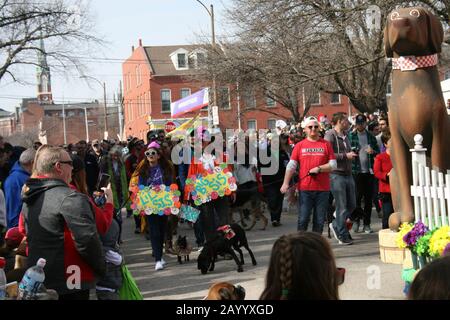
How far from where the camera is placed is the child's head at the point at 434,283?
8.84ft

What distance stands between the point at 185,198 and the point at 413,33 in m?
4.45

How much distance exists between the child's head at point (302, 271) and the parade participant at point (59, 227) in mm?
2094

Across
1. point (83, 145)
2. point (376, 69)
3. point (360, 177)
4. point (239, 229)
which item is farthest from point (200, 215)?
point (376, 69)

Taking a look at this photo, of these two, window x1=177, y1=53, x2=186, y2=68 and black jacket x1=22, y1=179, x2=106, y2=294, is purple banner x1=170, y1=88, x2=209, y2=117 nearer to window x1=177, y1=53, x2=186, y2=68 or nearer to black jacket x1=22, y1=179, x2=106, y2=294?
black jacket x1=22, y1=179, x2=106, y2=294

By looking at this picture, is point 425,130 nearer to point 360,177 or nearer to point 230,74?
point 360,177

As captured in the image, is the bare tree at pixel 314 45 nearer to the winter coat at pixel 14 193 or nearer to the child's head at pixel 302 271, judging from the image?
the winter coat at pixel 14 193

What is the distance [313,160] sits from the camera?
9758 mm

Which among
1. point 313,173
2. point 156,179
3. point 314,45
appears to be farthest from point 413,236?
point 314,45

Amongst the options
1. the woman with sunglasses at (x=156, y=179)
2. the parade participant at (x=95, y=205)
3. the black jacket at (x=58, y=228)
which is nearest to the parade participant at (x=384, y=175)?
the woman with sunglasses at (x=156, y=179)

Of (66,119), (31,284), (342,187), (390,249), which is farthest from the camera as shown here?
(66,119)

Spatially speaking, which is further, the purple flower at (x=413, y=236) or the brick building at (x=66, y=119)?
the brick building at (x=66, y=119)

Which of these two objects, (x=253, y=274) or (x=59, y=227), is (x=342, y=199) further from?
(x=59, y=227)

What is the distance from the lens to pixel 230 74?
1104 inches

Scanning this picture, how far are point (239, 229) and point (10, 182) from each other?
3240mm
